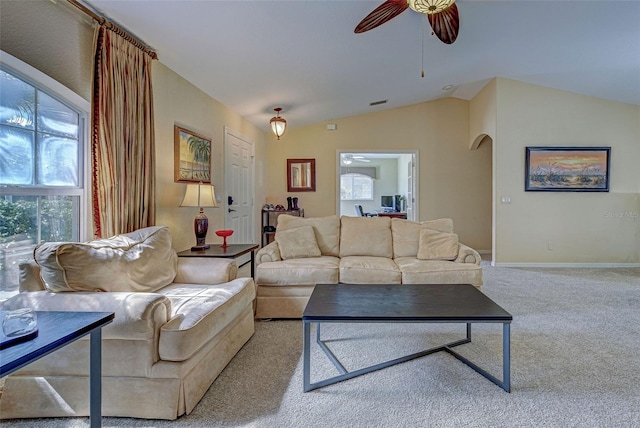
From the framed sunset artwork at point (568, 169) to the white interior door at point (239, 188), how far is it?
4583mm

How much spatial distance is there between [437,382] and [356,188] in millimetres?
8869

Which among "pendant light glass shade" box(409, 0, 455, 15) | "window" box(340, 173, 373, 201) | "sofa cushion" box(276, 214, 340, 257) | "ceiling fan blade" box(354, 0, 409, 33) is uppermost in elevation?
"ceiling fan blade" box(354, 0, 409, 33)

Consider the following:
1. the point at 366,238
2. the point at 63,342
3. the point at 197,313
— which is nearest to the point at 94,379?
the point at 63,342

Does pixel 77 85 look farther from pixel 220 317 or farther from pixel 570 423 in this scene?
pixel 570 423

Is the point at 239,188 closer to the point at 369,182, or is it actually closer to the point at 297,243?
the point at 297,243

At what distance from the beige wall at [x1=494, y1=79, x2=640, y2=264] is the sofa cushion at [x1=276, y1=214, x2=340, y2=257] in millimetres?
3182

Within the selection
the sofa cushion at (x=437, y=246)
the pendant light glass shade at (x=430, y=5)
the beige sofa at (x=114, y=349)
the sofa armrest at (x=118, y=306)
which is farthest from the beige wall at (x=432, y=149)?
the sofa armrest at (x=118, y=306)

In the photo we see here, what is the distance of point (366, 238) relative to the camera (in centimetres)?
383

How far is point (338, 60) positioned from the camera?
12.9 ft

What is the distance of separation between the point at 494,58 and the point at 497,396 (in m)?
4.43

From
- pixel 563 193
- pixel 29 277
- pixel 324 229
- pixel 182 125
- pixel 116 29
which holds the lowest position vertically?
pixel 29 277

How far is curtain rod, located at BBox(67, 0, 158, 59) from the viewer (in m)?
2.19

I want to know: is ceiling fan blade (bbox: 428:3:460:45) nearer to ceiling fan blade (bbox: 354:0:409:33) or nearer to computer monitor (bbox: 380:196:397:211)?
ceiling fan blade (bbox: 354:0:409:33)

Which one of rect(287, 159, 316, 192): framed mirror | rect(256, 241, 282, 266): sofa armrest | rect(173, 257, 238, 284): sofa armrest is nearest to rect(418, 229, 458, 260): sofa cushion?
rect(256, 241, 282, 266): sofa armrest
